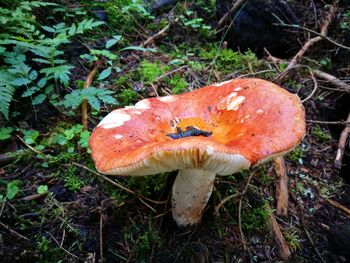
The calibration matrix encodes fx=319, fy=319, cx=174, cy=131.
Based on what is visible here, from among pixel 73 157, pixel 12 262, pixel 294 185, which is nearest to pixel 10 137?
pixel 73 157

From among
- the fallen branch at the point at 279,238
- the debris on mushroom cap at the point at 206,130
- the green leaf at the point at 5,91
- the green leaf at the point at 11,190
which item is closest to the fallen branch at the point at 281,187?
the fallen branch at the point at 279,238

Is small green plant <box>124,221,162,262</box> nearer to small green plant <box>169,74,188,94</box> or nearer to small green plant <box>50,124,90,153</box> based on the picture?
small green plant <box>50,124,90,153</box>

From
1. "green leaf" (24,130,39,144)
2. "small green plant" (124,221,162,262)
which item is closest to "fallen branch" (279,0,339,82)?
"small green plant" (124,221,162,262)

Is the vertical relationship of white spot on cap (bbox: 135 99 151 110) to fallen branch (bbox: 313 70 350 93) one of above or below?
above

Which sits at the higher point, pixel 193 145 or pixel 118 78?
pixel 193 145

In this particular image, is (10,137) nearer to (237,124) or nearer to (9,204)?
(9,204)

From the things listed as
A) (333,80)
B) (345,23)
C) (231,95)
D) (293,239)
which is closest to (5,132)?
(231,95)

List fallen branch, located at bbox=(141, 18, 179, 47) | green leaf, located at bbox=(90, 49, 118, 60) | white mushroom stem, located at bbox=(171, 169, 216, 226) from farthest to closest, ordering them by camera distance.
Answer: fallen branch, located at bbox=(141, 18, 179, 47), green leaf, located at bbox=(90, 49, 118, 60), white mushroom stem, located at bbox=(171, 169, 216, 226)
